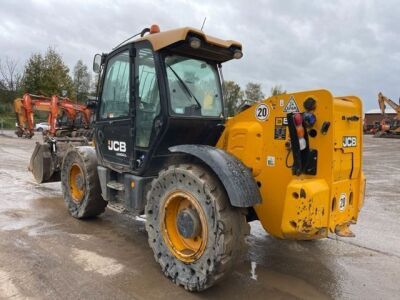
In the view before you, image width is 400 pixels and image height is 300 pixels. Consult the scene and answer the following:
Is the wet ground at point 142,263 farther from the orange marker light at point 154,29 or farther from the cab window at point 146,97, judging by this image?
the orange marker light at point 154,29

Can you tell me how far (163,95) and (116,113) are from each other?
112 centimetres

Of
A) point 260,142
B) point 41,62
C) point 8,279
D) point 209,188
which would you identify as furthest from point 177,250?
point 41,62

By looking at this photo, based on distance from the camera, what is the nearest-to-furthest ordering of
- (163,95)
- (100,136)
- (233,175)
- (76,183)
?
(233,175), (163,95), (100,136), (76,183)

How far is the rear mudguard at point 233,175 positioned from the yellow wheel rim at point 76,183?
278 cm

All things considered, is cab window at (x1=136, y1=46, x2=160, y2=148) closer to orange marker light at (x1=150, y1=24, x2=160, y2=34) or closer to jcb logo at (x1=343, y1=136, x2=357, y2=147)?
orange marker light at (x1=150, y1=24, x2=160, y2=34)

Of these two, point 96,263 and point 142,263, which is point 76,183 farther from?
point 142,263

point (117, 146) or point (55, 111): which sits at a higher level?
point (55, 111)

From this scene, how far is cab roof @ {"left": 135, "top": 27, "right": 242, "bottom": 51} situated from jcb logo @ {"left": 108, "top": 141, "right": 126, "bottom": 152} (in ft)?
4.40

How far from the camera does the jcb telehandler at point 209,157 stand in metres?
3.71

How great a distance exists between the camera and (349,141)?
13.1ft

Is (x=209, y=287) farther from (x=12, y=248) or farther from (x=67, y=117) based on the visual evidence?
(x=67, y=117)

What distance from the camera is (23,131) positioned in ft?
80.3

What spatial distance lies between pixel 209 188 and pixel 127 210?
167cm

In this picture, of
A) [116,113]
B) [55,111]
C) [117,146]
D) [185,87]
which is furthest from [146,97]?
[55,111]
